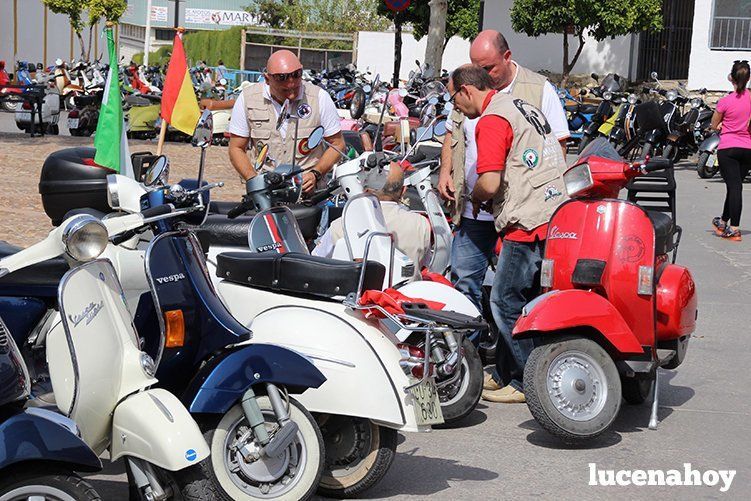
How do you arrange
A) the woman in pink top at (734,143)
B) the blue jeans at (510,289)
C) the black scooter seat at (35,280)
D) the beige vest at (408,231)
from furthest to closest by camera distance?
the woman in pink top at (734,143) → the beige vest at (408,231) → the blue jeans at (510,289) → the black scooter seat at (35,280)

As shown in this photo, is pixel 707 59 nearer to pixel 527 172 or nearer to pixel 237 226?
pixel 527 172

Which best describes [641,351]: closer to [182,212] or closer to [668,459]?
[668,459]

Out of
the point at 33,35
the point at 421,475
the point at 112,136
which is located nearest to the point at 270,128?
the point at 112,136

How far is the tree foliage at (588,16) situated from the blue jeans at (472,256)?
93.5 ft

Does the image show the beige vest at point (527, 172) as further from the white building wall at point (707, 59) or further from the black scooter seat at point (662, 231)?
the white building wall at point (707, 59)

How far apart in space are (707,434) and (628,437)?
43 centimetres

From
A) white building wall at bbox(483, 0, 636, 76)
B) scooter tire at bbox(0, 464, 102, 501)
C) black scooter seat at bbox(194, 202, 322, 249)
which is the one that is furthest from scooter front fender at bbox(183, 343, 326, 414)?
white building wall at bbox(483, 0, 636, 76)

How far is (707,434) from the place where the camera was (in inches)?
231

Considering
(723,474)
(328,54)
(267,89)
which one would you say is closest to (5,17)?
(328,54)

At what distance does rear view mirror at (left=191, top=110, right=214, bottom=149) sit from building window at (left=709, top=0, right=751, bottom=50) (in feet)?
87.6

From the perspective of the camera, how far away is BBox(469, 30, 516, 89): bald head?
6633 millimetres

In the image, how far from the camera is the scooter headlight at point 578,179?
5.64 metres

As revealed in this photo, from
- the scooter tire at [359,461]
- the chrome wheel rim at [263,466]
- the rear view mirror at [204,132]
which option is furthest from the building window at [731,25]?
the chrome wheel rim at [263,466]

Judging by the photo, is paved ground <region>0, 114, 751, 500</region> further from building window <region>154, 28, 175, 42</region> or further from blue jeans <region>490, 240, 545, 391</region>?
building window <region>154, 28, 175, 42</region>
